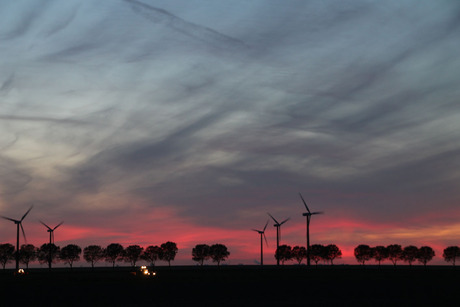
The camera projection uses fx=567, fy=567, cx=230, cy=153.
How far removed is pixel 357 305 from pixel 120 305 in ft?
81.0

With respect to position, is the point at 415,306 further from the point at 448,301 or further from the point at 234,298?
the point at 234,298

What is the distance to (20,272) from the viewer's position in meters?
198

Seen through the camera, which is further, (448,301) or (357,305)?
(448,301)

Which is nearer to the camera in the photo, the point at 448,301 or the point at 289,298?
the point at 448,301

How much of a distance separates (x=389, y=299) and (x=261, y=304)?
650 inches

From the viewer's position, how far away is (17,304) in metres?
62.2

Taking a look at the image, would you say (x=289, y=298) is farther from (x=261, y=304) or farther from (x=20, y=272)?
(x=20, y=272)

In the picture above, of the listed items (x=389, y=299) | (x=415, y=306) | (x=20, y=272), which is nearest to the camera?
(x=415, y=306)

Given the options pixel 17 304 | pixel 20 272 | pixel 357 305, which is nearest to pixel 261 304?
pixel 357 305

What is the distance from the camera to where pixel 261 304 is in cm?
5969

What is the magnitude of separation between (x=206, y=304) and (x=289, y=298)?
41.2 feet

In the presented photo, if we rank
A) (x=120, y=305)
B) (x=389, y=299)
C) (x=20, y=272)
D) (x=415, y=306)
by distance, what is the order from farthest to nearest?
1. (x=20, y=272)
2. (x=389, y=299)
3. (x=120, y=305)
4. (x=415, y=306)

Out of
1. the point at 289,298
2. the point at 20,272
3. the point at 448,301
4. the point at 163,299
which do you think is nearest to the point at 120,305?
the point at 163,299

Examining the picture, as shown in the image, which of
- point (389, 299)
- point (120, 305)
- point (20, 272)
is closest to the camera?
point (120, 305)
